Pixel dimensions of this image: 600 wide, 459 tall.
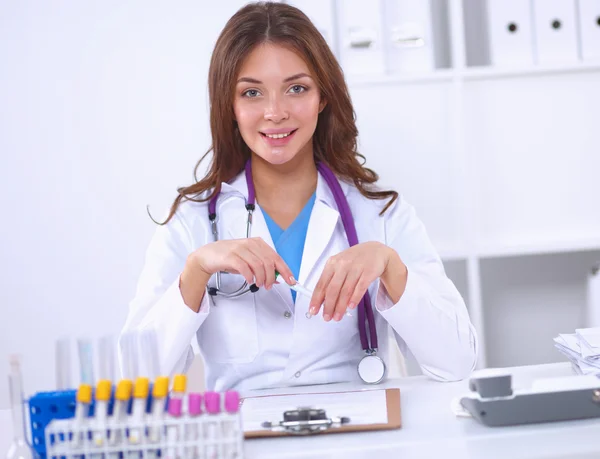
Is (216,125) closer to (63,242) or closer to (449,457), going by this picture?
(449,457)

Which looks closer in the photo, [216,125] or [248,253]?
[248,253]

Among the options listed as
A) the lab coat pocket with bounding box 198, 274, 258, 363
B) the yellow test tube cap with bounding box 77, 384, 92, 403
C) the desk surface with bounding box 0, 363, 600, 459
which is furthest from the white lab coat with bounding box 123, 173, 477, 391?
the yellow test tube cap with bounding box 77, 384, 92, 403

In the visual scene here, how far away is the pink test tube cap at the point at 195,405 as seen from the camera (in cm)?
88

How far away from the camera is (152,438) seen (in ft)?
2.89

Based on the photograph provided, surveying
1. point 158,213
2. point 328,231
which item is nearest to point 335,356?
point 328,231

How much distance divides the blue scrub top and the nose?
0.23 meters

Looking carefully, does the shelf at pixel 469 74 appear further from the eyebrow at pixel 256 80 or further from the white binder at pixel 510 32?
the eyebrow at pixel 256 80

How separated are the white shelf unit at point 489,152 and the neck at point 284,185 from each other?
0.68 metres

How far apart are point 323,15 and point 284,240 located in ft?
3.57

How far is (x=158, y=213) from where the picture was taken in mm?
2729

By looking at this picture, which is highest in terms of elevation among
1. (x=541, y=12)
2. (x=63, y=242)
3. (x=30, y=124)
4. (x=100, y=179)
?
(x=541, y=12)

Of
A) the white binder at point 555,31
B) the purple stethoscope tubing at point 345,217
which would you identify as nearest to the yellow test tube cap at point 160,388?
the purple stethoscope tubing at point 345,217

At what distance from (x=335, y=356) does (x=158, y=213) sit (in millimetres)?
1294

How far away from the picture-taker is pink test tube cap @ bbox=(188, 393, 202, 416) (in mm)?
885
